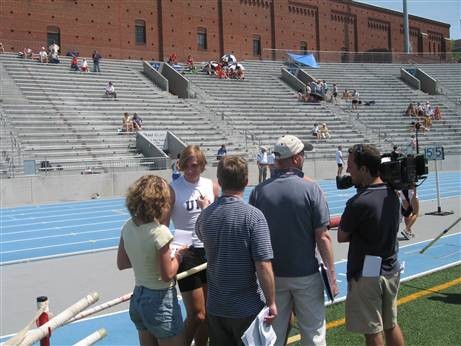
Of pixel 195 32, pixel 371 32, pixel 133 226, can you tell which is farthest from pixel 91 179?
pixel 371 32

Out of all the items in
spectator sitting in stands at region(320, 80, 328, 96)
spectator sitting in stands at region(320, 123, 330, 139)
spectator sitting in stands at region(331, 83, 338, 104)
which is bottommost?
spectator sitting in stands at region(320, 123, 330, 139)

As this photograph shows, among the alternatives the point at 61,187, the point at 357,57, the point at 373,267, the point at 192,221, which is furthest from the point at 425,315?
the point at 357,57

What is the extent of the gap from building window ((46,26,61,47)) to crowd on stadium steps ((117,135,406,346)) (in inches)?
1465

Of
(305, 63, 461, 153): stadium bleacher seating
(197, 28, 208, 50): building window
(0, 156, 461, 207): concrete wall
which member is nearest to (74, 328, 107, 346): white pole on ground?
(0, 156, 461, 207): concrete wall

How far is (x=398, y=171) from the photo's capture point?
171 inches

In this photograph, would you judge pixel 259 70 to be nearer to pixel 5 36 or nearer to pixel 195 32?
pixel 195 32

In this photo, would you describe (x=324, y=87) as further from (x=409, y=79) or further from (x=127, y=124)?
(x=127, y=124)

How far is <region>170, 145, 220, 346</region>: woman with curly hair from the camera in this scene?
455 centimetres

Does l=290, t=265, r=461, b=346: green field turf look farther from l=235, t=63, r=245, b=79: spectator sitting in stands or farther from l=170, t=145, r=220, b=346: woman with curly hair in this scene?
l=235, t=63, r=245, b=79: spectator sitting in stands

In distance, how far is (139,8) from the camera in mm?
43281

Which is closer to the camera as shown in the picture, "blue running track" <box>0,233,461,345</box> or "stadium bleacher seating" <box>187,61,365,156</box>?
"blue running track" <box>0,233,461,345</box>

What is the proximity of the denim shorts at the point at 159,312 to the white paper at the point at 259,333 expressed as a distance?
515 mm

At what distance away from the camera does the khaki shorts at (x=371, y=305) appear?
423cm

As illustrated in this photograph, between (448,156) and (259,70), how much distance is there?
16.9 m
